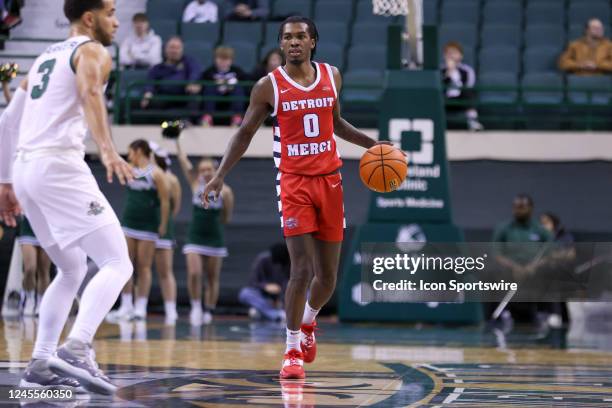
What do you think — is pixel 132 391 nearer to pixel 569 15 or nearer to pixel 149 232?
pixel 149 232

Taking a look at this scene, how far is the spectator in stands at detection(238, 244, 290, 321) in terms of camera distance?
14539 mm

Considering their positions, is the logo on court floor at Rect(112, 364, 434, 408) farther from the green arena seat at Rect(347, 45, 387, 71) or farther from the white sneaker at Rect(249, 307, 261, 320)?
the green arena seat at Rect(347, 45, 387, 71)

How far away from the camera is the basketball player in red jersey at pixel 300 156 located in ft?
24.3

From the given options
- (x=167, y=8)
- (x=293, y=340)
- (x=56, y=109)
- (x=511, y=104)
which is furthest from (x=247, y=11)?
(x=56, y=109)

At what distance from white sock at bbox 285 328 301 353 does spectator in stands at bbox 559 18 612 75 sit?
34.4 feet

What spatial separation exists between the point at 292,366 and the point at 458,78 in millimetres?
9820

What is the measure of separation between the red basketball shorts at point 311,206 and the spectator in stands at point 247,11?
36.2ft

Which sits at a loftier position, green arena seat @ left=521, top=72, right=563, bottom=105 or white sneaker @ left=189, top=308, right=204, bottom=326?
green arena seat @ left=521, top=72, right=563, bottom=105

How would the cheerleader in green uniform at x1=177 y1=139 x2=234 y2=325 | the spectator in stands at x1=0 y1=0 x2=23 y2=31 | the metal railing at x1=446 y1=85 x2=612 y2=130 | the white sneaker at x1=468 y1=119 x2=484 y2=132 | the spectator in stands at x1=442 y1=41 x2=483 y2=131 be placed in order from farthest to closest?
the spectator in stands at x1=0 y1=0 x2=23 y2=31
the spectator in stands at x1=442 y1=41 x2=483 y2=131
the white sneaker at x1=468 y1=119 x2=484 y2=132
the metal railing at x1=446 y1=85 x2=612 y2=130
the cheerleader in green uniform at x1=177 y1=139 x2=234 y2=325

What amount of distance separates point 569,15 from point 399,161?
11.4 m

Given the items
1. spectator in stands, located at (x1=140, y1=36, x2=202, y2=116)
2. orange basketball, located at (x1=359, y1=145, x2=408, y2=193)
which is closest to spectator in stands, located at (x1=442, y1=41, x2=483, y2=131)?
spectator in stands, located at (x1=140, y1=36, x2=202, y2=116)

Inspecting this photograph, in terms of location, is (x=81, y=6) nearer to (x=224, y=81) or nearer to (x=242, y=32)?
(x=224, y=81)

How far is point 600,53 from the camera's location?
16.8 metres

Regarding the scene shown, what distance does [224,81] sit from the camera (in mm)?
16547
